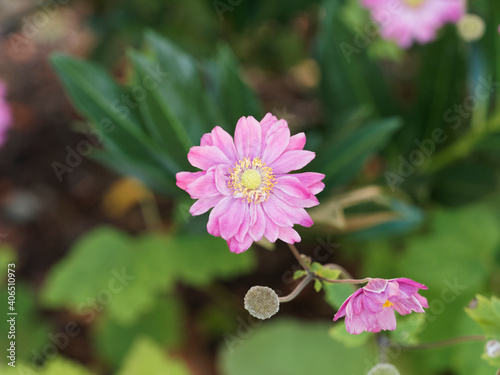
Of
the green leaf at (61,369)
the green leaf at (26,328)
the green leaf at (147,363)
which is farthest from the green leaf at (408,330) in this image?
the green leaf at (26,328)

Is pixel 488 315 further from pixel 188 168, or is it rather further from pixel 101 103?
pixel 101 103

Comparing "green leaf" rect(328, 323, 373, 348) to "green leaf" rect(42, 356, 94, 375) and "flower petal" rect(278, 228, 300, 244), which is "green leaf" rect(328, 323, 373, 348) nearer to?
"flower petal" rect(278, 228, 300, 244)

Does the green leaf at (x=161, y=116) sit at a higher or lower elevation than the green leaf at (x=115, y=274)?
higher

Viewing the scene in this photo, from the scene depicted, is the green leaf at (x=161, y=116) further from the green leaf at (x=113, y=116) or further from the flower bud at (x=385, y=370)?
the flower bud at (x=385, y=370)

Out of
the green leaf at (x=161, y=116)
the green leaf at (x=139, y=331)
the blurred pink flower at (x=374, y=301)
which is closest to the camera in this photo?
the blurred pink flower at (x=374, y=301)

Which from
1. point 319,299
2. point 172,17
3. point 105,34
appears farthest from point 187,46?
point 319,299

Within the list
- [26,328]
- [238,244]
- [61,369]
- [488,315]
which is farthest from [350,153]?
[26,328]

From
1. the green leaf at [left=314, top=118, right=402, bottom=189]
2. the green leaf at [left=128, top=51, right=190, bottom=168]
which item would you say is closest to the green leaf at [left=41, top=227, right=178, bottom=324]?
the green leaf at [left=128, top=51, right=190, bottom=168]
